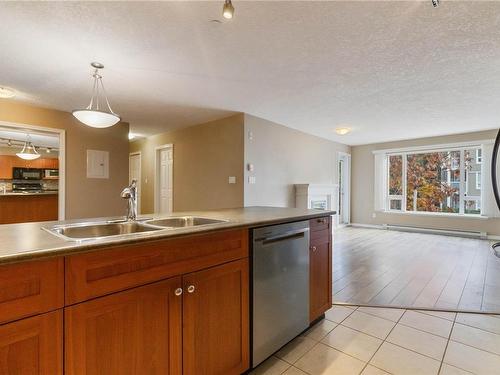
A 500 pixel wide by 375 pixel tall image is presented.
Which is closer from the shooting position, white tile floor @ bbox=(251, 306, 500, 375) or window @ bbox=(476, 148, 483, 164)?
white tile floor @ bbox=(251, 306, 500, 375)

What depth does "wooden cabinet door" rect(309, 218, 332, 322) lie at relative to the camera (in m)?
2.05

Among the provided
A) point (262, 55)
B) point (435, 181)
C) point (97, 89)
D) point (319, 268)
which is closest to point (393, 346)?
point (319, 268)

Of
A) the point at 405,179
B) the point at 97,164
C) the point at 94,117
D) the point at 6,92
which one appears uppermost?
the point at 6,92

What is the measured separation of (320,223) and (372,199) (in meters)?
5.64

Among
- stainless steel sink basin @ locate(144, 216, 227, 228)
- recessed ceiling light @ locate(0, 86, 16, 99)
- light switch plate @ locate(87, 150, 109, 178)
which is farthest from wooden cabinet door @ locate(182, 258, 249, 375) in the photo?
light switch plate @ locate(87, 150, 109, 178)

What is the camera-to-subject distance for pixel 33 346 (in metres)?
0.85

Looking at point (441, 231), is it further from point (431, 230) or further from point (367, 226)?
point (367, 226)

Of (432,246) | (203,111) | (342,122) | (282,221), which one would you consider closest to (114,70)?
(203,111)

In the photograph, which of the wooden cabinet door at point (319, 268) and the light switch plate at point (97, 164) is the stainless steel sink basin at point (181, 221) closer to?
the wooden cabinet door at point (319, 268)

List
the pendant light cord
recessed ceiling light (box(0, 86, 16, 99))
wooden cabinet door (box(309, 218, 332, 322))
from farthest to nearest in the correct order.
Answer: recessed ceiling light (box(0, 86, 16, 99))
the pendant light cord
wooden cabinet door (box(309, 218, 332, 322))

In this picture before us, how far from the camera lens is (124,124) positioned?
490cm

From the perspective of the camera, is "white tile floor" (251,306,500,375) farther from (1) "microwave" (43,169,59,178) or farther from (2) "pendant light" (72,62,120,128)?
(1) "microwave" (43,169,59,178)

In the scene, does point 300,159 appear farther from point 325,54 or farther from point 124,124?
point 124,124

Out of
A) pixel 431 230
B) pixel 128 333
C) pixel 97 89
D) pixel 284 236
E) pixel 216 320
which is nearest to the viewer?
pixel 128 333
